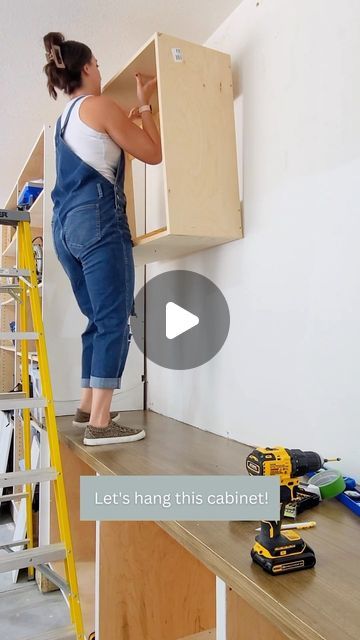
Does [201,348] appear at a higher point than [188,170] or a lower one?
lower

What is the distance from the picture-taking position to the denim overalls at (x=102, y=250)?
1528mm

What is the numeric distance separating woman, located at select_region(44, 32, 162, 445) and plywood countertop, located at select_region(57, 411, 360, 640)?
262 millimetres

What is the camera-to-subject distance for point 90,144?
61.0 inches

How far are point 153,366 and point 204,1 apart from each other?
4.79ft

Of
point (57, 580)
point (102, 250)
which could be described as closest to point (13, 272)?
point (102, 250)

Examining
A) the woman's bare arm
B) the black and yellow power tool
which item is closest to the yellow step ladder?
the woman's bare arm

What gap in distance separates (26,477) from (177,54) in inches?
54.4

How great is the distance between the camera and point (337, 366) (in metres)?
1.21

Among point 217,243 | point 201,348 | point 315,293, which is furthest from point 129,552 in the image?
point 217,243

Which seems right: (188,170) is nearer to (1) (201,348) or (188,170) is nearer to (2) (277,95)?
(2) (277,95)

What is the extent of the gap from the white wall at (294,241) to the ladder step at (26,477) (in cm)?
60

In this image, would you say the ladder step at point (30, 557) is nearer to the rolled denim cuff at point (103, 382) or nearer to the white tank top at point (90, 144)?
the rolled denim cuff at point (103, 382)

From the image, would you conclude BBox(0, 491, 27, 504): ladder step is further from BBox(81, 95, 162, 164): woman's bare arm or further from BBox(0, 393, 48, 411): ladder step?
BBox(81, 95, 162, 164): woman's bare arm

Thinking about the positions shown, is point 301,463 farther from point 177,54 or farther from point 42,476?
point 177,54
